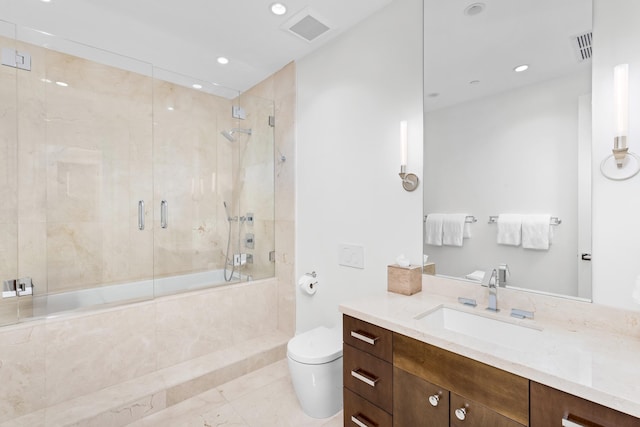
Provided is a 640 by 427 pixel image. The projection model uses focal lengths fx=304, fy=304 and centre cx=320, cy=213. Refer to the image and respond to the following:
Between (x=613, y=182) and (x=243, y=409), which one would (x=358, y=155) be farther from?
(x=243, y=409)

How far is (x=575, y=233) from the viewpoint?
134 centimetres

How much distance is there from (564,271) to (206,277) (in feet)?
8.26

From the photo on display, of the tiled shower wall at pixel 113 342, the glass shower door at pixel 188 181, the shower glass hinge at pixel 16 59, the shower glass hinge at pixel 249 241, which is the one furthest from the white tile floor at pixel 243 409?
the shower glass hinge at pixel 16 59

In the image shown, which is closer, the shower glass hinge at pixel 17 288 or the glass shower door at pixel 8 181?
the glass shower door at pixel 8 181

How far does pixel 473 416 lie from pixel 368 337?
494mm

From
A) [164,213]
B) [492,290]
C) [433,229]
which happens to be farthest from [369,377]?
[164,213]

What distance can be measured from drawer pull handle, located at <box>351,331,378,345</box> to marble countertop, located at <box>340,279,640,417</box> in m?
0.08

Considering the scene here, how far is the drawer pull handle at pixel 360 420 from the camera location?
1438 millimetres

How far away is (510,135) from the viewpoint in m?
1.50

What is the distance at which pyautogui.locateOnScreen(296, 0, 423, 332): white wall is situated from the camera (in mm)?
1882

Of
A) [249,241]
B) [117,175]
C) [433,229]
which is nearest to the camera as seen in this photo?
[433,229]

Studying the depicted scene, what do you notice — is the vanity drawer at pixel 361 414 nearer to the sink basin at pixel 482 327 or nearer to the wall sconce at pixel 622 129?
the sink basin at pixel 482 327

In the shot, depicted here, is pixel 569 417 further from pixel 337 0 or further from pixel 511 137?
pixel 337 0

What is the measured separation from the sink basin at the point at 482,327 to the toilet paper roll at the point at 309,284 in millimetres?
1169
